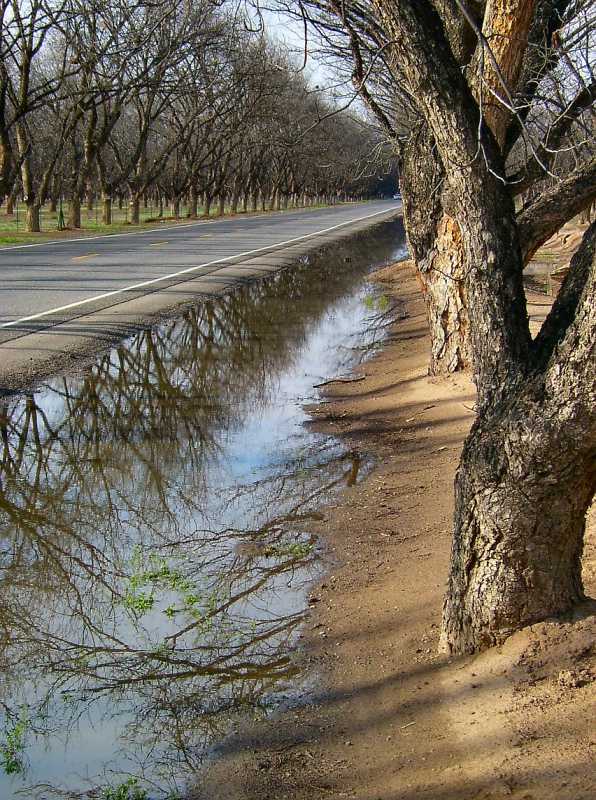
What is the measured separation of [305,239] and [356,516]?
31.5 meters

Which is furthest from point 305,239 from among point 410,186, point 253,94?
point 410,186

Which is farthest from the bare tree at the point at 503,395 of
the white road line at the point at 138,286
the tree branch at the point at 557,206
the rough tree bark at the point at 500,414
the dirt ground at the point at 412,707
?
the white road line at the point at 138,286

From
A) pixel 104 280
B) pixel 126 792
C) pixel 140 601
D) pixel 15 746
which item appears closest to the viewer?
pixel 126 792

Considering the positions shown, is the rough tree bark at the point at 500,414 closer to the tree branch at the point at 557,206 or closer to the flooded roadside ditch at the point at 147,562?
the tree branch at the point at 557,206

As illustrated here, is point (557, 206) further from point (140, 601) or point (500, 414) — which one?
point (140, 601)

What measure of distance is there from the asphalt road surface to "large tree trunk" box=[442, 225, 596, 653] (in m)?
7.12

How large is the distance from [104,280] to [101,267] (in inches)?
96.2

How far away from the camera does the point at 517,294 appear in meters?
4.11

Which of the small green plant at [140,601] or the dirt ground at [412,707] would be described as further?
the small green plant at [140,601]

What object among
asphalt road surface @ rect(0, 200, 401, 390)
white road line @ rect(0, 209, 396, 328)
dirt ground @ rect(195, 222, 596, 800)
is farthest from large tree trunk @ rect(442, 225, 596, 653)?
white road line @ rect(0, 209, 396, 328)

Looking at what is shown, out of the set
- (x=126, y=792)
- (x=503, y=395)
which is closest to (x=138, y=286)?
(x=503, y=395)

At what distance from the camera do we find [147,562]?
596 cm

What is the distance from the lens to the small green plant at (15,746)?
3857mm

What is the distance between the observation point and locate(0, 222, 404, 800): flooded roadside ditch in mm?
4109
